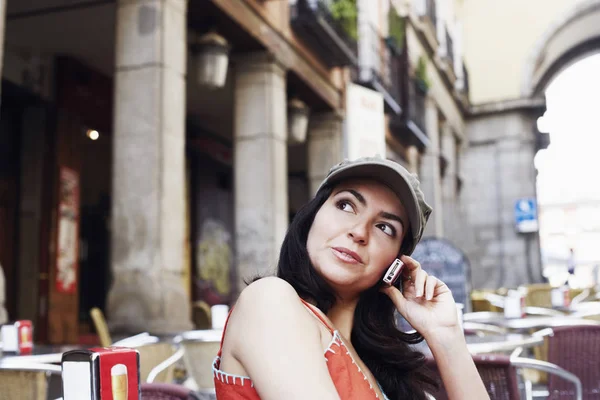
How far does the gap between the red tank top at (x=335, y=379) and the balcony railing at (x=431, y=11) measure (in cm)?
1745

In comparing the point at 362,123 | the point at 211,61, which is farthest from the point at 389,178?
the point at 211,61

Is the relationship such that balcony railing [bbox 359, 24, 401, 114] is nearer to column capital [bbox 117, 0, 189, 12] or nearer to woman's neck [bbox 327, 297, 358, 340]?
column capital [bbox 117, 0, 189, 12]

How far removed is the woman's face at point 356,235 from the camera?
154cm

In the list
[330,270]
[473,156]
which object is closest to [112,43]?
[330,270]

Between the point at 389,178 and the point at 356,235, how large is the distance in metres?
0.15

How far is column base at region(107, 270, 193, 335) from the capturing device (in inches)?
232

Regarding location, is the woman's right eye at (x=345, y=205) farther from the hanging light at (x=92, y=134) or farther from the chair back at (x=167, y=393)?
the hanging light at (x=92, y=134)

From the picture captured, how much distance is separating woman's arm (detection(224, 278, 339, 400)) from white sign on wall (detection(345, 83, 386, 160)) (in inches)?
221

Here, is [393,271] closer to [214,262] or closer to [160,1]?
[160,1]

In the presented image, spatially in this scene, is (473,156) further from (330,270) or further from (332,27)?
(330,270)

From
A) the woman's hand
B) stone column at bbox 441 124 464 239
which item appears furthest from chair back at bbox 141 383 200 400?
stone column at bbox 441 124 464 239

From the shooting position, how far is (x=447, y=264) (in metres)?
7.41

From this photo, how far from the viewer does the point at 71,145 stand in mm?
9742

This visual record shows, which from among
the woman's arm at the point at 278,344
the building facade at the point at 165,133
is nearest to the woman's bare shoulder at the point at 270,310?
the woman's arm at the point at 278,344
